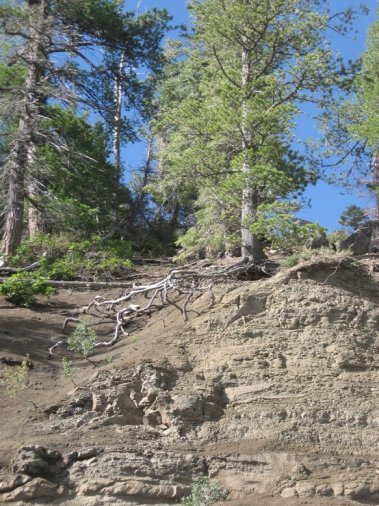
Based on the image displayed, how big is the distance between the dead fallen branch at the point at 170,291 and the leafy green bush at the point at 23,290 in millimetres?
1155

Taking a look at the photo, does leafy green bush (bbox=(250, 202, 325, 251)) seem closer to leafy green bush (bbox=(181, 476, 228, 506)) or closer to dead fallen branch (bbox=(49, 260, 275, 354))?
dead fallen branch (bbox=(49, 260, 275, 354))

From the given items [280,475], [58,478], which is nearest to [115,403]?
[58,478]

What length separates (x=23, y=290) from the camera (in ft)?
45.5

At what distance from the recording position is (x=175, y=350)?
10578 mm

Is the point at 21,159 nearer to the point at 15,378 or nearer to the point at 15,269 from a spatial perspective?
the point at 15,269

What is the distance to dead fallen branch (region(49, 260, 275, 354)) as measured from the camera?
39.4 feet

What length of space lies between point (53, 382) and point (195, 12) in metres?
7.87

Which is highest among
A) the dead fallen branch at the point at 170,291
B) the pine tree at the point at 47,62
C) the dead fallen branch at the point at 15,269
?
the pine tree at the point at 47,62

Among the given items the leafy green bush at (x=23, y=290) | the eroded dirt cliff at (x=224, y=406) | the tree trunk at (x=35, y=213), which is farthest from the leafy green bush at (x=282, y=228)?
the tree trunk at (x=35, y=213)

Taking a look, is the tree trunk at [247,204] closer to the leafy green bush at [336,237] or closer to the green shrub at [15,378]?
the leafy green bush at [336,237]

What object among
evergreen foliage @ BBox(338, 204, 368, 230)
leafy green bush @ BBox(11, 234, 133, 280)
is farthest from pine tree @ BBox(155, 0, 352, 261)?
evergreen foliage @ BBox(338, 204, 368, 230)

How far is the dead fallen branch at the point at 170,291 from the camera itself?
12008mm

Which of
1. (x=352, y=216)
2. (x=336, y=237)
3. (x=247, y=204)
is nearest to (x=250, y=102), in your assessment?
(x=247, y=204)

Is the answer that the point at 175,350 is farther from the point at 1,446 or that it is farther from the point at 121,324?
the point at 1,446
